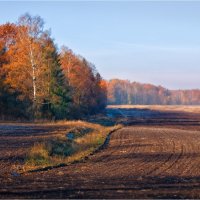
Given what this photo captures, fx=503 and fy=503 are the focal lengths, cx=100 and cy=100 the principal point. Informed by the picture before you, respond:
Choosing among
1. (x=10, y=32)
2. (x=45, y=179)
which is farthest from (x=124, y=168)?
(x=10, y=32)

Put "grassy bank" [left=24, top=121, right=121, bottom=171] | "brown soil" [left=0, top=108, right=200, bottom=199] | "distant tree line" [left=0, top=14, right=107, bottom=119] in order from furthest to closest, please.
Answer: "distant tree line" [left=0, top=14, right=107, bottom=119] → "grassy bank" [left=24, top=121, right=121, bottom=171] → "brown soil" [left=0, top=108, right=200, bottom=199]

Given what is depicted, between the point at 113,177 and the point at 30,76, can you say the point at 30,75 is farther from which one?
the point at 113,177

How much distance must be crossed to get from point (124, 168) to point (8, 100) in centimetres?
4365

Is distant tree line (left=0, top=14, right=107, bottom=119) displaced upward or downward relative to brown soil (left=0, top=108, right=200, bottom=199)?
upward

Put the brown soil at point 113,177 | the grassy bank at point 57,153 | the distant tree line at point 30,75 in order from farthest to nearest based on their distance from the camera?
the distant tree line at point 30,75 < the grassy bank at point 57,153 < the brown soil at point 113,177

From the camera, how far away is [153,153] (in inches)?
1091

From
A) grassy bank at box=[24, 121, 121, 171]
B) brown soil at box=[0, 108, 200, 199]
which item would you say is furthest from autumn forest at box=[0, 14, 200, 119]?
brown soil at box=[0, 108, 200, 199]

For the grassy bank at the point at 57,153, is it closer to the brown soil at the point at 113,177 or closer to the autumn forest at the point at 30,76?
the brown soil at the point at 113,177

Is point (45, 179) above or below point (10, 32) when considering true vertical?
below

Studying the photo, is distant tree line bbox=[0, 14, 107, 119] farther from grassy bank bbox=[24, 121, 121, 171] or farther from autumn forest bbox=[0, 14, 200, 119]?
grassy bank bbox=[24, 121, 121, 171]

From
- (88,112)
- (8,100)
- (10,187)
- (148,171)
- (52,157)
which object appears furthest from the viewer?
(88,112)

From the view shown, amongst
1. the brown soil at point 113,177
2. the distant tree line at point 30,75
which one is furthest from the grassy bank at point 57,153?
the distant tree line at point 30,75

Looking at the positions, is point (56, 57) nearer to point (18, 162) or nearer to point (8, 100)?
point (8, 100)

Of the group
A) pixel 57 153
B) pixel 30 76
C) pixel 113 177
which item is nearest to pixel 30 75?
pixel 30 76
